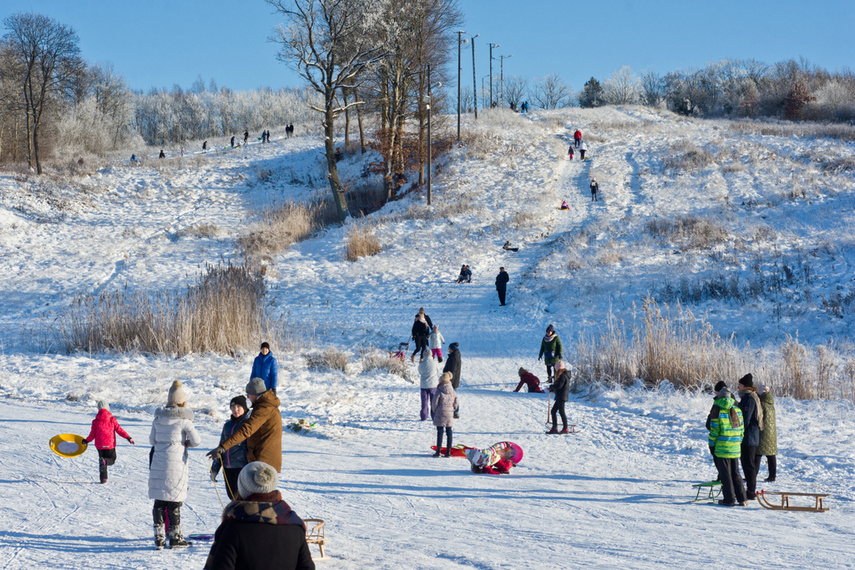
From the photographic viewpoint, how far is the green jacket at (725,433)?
7246mm

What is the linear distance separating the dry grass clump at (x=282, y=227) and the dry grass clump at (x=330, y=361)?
1307 cm

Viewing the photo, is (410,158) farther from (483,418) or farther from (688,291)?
(483,418)

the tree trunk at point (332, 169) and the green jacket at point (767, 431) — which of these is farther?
the tree trunk at point (332, 169)

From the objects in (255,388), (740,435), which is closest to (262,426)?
(255,388)

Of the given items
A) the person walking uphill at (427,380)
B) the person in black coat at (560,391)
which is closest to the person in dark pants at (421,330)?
the person walking uphill at (427,380)

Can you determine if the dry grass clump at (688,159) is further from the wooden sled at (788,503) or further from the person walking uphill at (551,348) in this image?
the wooden sled at (788,503)

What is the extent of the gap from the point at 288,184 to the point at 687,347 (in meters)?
36.5

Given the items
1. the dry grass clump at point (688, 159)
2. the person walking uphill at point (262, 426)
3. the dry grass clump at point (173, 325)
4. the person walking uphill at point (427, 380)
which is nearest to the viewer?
the person walking uphill at point (262, 426)

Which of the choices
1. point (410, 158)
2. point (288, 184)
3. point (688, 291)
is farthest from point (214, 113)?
point (688, 291)

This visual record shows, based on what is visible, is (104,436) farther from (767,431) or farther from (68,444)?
(767,431)

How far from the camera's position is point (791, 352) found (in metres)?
12.5

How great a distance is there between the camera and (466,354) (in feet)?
59.2

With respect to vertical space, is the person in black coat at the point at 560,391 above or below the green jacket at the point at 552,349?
below

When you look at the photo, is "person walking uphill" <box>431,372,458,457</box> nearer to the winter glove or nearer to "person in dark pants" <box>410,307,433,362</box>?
the winter glove
